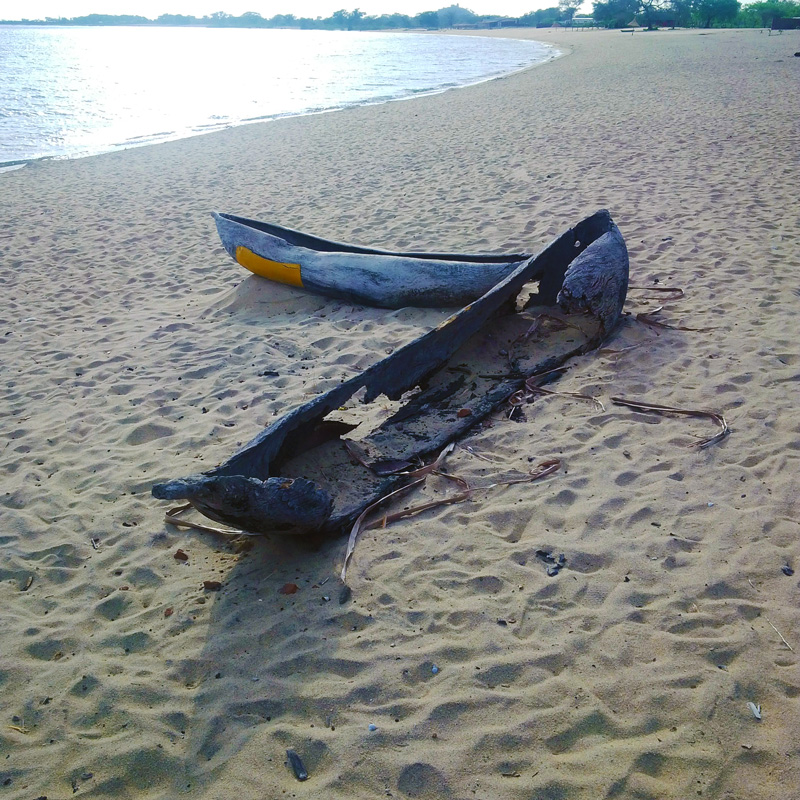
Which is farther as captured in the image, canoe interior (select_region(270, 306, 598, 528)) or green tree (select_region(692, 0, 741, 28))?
green tree (select_region(692, 0, 741, 28))

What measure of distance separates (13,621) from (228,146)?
550 inches

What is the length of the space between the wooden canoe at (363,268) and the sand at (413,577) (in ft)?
0.62

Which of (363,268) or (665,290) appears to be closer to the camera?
(665,290)

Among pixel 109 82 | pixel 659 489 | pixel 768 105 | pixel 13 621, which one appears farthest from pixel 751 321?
pixel 109 82

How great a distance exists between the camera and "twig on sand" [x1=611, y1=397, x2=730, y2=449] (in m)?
3.52

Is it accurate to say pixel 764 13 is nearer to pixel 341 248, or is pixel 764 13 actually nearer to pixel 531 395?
pixel 341 248

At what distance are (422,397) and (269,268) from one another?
280cm

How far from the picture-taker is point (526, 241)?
706 centimetres

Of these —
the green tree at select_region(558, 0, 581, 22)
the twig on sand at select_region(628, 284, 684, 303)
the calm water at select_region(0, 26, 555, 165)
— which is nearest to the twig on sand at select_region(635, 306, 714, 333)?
the twig on sand at select_region(628, 284, 684, 303)

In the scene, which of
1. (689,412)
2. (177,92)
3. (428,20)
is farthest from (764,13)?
(428,20)

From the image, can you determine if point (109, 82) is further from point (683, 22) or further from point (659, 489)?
point (683, 22)

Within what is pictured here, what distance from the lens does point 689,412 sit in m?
3.78

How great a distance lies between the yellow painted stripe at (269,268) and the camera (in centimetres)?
616

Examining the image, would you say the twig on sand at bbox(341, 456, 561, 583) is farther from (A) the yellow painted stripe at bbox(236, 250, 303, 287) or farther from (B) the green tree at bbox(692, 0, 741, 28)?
(B) the green tree at bbox(692, 0, 741, 28)
